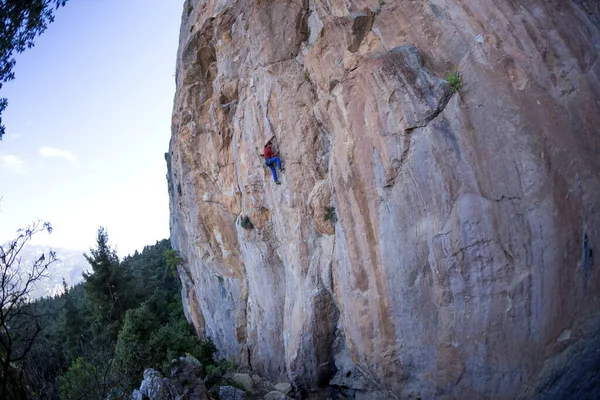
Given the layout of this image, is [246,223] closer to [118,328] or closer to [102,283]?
[118,328]

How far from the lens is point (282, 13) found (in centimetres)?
1520

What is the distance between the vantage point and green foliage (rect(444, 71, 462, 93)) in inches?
408

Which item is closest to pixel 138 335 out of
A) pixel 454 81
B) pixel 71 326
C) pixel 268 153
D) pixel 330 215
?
pixel 268 153

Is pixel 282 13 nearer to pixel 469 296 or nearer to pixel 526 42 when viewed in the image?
pixel 526 42

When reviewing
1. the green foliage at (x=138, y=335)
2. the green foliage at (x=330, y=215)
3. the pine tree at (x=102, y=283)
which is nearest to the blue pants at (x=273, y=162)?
the green foliage at (x=330, y=215)

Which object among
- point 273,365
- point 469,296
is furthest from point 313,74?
point 273,365

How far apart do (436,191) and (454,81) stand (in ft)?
9.69

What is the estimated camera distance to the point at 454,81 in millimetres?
10406

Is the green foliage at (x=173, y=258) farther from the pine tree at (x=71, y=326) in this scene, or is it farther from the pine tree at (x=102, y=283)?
the pine tree at (x=71, y=326)

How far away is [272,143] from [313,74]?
127 inches

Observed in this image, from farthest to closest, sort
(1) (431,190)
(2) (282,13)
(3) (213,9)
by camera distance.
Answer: (3) (213,9)
(2) (282,13)
(1) (431,190)

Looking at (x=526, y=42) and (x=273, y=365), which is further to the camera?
(x=273, y=365)

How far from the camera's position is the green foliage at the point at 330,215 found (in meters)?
13.3

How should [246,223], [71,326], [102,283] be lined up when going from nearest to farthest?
[246,223] < [102,283] < [71,326]
